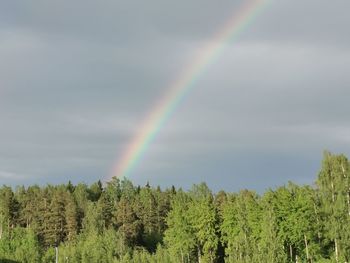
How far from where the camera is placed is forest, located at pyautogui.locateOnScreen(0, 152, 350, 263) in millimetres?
87394

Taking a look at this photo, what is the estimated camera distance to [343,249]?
85688mm

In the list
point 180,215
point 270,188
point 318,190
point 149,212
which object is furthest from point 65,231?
point 318,190

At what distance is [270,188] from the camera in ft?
348

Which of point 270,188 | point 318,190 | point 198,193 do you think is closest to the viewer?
point 318,190

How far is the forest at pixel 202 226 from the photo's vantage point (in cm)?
8739

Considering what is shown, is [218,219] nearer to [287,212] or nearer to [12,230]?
[287,212]

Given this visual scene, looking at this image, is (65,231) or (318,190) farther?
(65,231)

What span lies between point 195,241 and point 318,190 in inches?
1287

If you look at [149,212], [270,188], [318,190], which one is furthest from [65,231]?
[318,190]

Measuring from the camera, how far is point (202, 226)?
11419cm

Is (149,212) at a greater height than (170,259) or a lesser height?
greater

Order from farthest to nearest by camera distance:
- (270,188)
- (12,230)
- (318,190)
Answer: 1. (12,230)
2. (270,188)
3. (318,190)

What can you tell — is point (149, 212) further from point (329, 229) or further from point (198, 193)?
point (329, 229)

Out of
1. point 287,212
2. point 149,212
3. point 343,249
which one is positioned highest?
point 149,212
